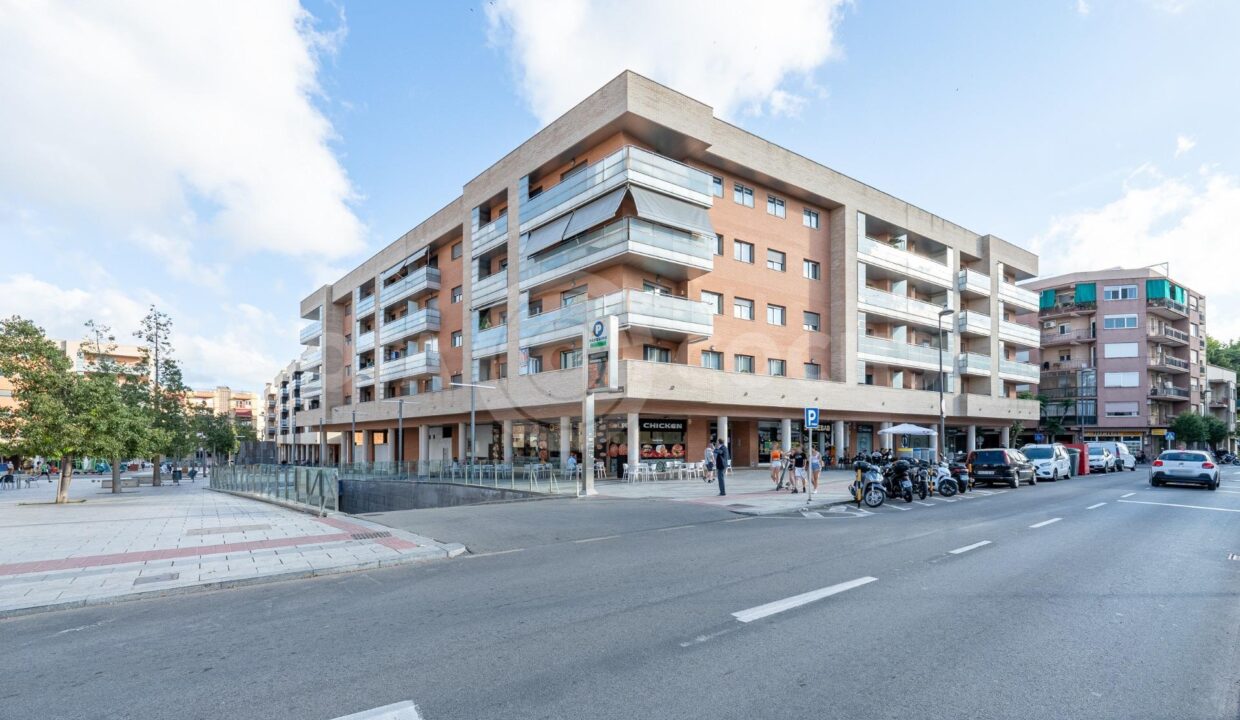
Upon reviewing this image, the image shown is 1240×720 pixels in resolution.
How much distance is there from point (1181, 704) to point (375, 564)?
8766 millimetres

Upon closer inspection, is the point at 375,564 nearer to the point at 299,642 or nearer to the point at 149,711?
the point at 299,642

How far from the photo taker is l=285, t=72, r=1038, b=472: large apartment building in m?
27.9

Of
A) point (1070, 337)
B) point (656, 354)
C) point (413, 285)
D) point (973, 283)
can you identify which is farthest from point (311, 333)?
point (1070, 337)

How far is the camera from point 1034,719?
3801mm

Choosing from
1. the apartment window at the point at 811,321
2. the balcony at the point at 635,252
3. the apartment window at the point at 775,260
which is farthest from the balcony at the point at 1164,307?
the balcony at the point at 635,252

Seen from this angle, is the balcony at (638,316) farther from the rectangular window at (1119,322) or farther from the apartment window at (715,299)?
the rectangular window at (1119,322)

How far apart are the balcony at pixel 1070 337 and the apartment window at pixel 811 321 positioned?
139 ft

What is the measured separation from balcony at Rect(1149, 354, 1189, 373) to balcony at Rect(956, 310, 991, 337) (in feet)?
92.0

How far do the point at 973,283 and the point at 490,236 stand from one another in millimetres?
34346

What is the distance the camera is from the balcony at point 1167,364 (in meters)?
60.7

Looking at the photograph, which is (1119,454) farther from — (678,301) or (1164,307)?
(678,301)

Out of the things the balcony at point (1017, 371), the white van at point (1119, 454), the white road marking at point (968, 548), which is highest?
the balcony at point (1017, 371)

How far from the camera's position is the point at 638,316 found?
26719 mm

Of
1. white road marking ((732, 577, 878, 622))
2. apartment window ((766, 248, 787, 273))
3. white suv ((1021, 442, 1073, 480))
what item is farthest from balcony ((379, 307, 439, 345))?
white road marking ((732, 577, 878, 622))
